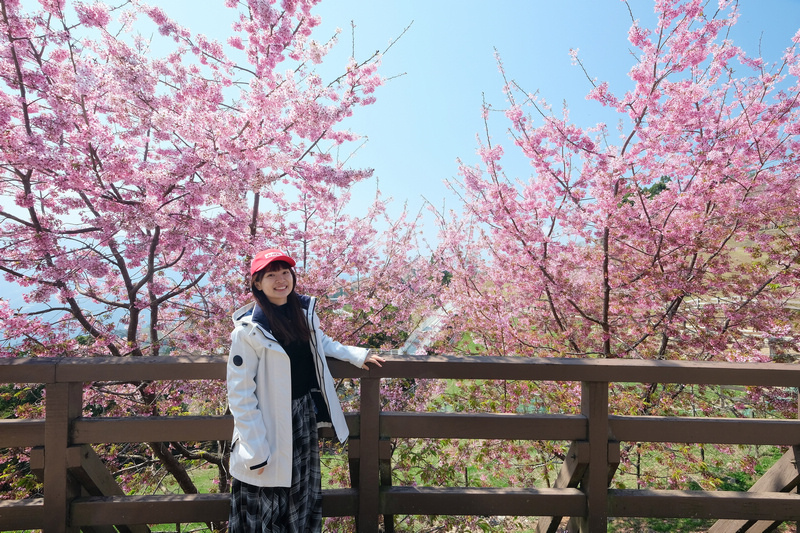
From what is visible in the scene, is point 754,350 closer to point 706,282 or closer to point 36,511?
point 706,282

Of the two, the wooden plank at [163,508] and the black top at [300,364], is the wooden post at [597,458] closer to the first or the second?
the wooden plank at [163,508]

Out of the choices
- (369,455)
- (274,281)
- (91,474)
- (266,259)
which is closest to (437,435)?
(369,455)

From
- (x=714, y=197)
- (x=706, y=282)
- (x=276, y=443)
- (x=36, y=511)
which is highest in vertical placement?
(x=714, y=197)

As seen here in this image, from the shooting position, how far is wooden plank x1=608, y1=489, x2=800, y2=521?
6.76 feet

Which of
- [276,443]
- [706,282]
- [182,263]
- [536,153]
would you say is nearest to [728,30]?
[536,153]

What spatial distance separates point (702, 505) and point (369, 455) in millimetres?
1776

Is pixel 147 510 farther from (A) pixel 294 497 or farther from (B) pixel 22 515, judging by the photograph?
(A) pixel 294 497

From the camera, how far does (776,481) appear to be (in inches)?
85.7

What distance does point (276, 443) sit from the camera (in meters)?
1.78

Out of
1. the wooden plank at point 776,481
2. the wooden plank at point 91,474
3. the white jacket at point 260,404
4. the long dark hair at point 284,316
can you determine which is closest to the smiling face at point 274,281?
the long dark hair at point 284,316

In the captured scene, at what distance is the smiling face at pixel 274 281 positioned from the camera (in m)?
1.97

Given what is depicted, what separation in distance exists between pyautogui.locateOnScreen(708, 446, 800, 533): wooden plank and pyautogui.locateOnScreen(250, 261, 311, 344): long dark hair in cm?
257

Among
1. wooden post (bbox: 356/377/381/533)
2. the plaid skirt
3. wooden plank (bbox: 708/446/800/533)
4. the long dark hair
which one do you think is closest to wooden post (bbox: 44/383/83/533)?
the plaid skirt

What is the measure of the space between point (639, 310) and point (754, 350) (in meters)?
1.23
